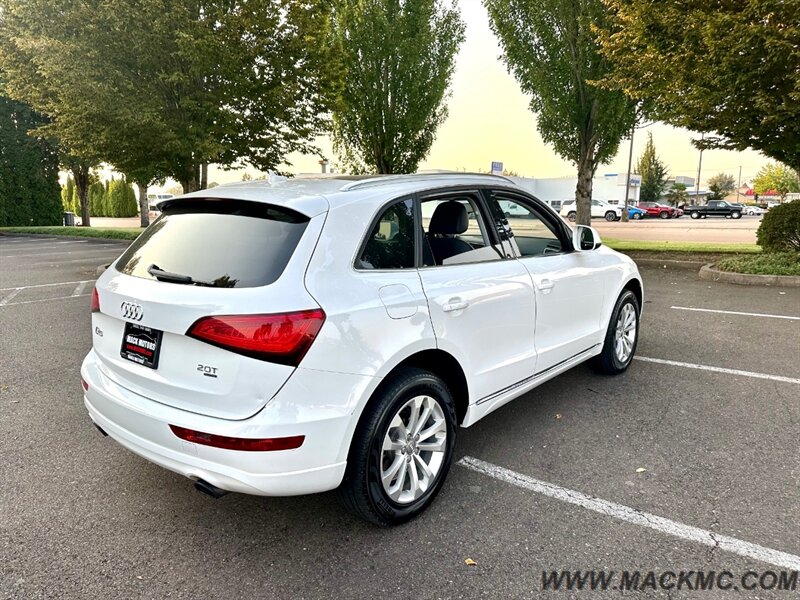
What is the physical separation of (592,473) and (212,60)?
11375mm

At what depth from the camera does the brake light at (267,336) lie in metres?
2.13

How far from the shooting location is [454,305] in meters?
2.78

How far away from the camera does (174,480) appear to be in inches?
120

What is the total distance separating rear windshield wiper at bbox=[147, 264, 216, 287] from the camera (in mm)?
2316

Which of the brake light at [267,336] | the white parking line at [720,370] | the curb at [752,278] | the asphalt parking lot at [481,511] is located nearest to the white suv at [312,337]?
the brake light at [267,336]

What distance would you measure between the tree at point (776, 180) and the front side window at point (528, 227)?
73805mm

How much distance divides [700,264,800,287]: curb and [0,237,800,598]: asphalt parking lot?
6010 millimetres

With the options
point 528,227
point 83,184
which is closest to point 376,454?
point 528,227

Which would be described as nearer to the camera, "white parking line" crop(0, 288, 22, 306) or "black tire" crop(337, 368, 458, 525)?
"black tire" crop(337, 368, 458, 525)

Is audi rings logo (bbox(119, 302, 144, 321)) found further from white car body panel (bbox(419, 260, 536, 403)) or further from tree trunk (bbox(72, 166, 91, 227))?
tree trunk (bbox(72, 166, 91, 227))

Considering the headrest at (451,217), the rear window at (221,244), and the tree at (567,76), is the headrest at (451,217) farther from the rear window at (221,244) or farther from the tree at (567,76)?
the tree at (567,76)

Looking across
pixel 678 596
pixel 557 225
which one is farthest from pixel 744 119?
pixel 678 596

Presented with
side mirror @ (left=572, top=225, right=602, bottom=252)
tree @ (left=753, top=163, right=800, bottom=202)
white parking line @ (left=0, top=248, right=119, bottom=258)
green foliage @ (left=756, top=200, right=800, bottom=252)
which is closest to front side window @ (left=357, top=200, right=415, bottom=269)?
side mirror @ (left=572, top=225, right=602, bottom=252)

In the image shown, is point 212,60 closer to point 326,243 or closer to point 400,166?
point 400,166
